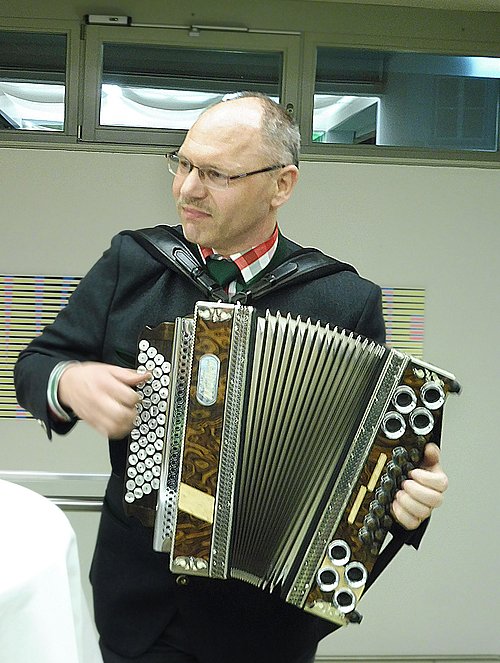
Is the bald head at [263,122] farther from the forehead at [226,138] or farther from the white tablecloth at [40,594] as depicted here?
the white tablecloth at [40,594]

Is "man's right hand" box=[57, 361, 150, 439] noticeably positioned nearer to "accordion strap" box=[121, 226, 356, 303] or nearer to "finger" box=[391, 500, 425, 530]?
"accordion strap" box=[121, 226, 356, 303]

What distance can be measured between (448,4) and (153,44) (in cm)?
124

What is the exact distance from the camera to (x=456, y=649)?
414 cm

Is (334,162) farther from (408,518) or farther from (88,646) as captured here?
(88,646)

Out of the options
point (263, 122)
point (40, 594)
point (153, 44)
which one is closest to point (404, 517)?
point (40, 594)

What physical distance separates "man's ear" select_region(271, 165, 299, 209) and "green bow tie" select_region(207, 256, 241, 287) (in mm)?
143

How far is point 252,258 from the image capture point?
1.79 metres

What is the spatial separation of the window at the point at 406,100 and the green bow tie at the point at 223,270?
2.53 metres

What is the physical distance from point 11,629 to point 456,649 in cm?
332

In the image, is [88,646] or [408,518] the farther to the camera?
[408,518]

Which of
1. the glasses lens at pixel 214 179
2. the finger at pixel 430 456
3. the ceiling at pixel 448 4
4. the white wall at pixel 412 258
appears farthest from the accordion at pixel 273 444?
the ceiling at pixel 448 4

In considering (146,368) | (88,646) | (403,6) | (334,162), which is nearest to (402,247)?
(334,162)

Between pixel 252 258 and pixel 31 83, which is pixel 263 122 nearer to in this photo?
pixel 252 258

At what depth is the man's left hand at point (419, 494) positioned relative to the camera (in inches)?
61.9
